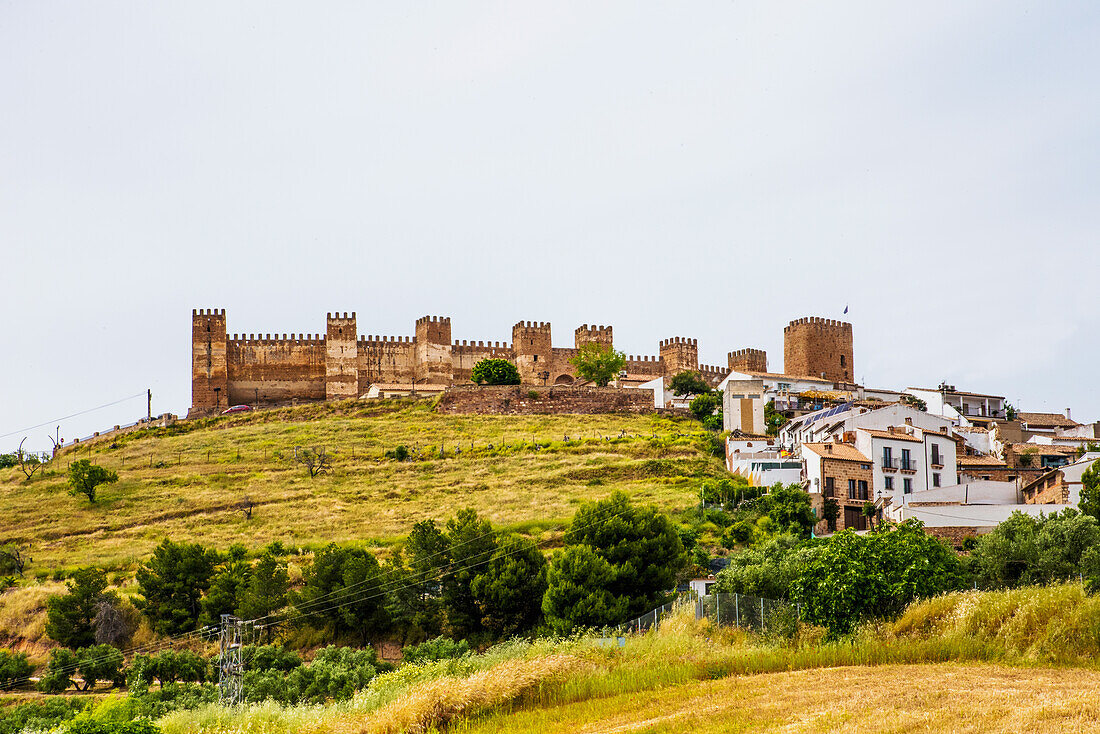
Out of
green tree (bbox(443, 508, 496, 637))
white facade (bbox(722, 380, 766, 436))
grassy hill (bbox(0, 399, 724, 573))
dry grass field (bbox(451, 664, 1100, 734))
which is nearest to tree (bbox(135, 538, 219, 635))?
grassy hill (bbox(0, 399, 724, 573))

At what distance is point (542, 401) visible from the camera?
59656 millimetres

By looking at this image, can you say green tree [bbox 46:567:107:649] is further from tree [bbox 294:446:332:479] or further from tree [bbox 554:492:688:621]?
tree [bbox 294:446:332:479]

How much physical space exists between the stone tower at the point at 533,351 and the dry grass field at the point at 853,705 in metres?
56.0

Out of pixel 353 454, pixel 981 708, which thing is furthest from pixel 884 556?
pixel 353 454

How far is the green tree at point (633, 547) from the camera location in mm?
26734

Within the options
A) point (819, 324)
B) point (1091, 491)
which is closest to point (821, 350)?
point (819, 324)

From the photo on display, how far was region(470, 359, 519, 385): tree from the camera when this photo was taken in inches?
2544

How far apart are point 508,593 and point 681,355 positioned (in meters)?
45.7

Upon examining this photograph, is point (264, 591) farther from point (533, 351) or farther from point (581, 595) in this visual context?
point (533, 351)

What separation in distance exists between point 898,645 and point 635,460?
99.5ft

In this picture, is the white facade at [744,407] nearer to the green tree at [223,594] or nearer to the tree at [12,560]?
the green tree at [223,594]

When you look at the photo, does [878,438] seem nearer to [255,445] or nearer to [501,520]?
[501,520]

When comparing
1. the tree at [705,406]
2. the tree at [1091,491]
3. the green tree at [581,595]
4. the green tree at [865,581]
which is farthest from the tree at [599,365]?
the green tree at [865,581]

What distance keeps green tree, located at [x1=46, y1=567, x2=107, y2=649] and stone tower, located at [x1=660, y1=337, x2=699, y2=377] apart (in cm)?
4609
